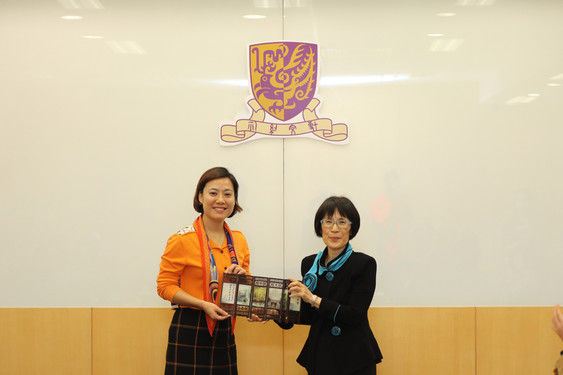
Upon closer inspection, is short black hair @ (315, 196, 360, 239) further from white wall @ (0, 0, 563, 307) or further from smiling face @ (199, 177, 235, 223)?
white wall @ (0, 0, 563, 307)

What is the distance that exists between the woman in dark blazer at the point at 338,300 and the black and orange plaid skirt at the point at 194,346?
37 cm

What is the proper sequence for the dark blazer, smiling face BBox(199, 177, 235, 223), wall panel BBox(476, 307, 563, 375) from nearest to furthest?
1. the dark blazer
2. smiling face BBox(199, 177, 235, 223)
3. wall panel BBox(476, 307, 563, 375)

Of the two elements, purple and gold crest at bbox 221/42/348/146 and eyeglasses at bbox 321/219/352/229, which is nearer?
eyeglasses at bbox 321/219/352/229

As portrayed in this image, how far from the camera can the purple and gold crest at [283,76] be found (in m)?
3.15

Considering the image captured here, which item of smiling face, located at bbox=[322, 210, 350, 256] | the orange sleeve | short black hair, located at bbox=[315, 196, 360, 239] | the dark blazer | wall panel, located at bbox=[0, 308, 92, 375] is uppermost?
short black hair, located at bbox=[315, 196, 360, 239]

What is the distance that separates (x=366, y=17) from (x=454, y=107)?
83 centimetres

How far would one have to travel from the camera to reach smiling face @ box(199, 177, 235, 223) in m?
2.52

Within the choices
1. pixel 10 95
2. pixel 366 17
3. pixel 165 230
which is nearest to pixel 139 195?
pixel 165 230

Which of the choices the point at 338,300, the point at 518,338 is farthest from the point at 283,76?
the point at 518,338

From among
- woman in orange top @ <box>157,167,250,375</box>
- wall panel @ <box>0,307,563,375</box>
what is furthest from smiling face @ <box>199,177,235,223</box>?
wall panel @ <box>0,307,563,375</box>

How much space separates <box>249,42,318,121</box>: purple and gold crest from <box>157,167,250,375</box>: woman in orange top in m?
0.85

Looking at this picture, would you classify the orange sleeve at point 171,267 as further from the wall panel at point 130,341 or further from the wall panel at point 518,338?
the wall panel at point 518,338

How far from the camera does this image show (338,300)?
234 centimetres

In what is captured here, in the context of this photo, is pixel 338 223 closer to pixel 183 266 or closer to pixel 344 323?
pixel 344 323
